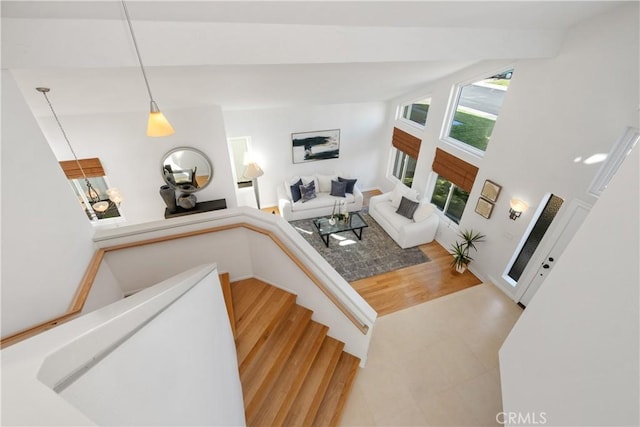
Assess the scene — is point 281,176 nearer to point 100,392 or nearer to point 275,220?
point 275,220

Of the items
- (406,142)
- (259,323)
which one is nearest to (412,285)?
(259,323)

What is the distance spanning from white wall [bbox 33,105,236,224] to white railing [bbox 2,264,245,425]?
4.12 meters

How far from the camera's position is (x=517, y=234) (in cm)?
402

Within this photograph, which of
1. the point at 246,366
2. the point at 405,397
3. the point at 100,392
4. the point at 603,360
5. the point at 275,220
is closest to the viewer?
the point at 100,392

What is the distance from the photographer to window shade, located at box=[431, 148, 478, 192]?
4.77m

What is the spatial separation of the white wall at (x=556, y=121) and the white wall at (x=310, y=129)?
2.42 metres

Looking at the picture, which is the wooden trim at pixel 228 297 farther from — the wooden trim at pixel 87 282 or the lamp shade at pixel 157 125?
the lamp shade at pixel 157 125

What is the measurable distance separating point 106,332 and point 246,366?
1.82 metres

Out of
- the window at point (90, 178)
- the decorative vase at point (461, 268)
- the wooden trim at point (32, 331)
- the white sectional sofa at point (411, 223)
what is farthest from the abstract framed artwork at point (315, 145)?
the wooden trim at point (32, 331)

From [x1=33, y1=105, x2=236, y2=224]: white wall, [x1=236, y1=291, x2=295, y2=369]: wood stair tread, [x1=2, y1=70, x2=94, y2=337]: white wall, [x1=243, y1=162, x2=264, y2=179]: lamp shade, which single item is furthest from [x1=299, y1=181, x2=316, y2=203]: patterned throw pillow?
[x1=2, y1=70, x2=94, y2=337]: white wall

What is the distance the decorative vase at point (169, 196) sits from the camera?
5.02m

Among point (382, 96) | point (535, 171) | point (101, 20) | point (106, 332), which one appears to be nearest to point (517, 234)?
point (535, 171)

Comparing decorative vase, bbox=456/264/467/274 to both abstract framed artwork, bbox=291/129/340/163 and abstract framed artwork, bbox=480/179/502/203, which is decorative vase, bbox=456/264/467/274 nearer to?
abstract framed artwork, bbox=480/179/502/203
